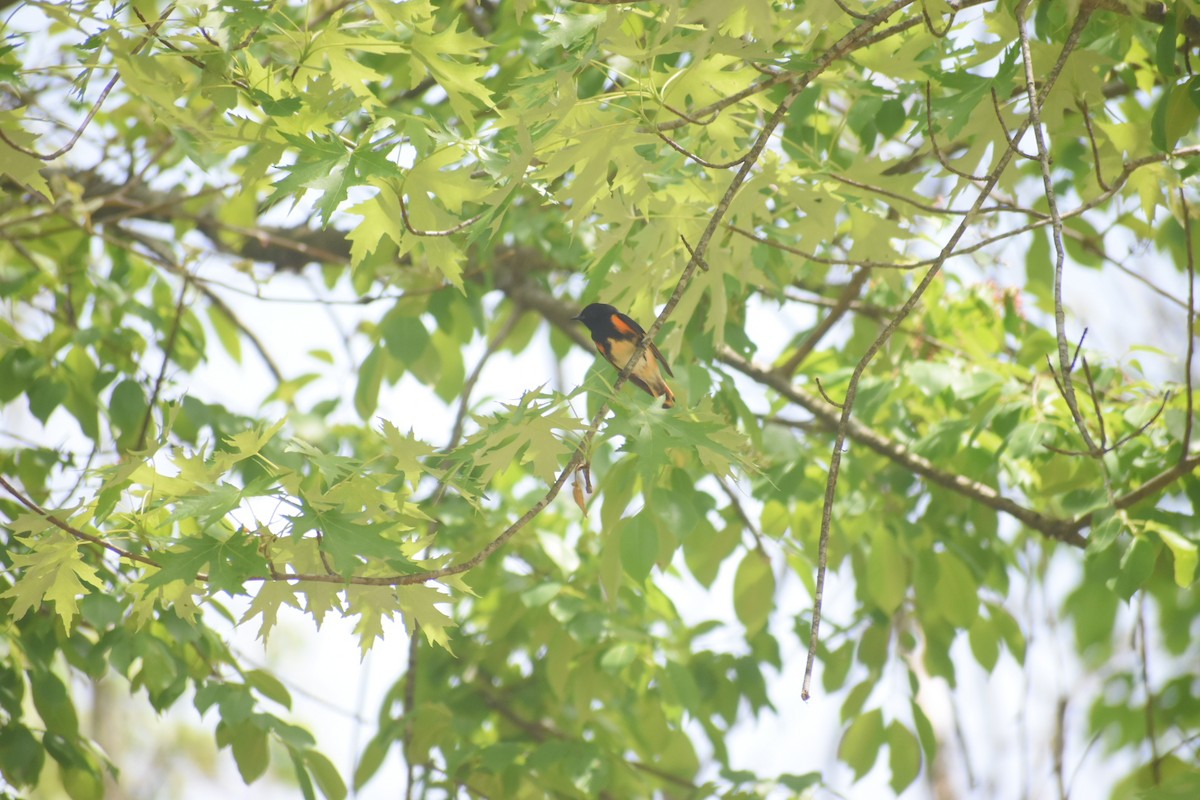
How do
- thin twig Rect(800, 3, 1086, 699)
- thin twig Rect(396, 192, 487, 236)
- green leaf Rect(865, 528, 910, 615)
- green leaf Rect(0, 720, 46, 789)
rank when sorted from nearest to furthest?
thin twig Rect(800, 3, 1086, 699) < thin twig Rect(396, 192, 487, 236) < green leaf Rect(0, 720, 46, 789) < green leaf Rect(865, 528, 910, 615)

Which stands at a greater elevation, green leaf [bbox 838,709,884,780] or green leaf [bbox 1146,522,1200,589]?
green leaf [bbox 1146,522,1200,589]

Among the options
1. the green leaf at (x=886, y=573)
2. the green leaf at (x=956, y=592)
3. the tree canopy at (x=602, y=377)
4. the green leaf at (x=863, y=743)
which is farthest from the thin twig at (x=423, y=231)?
the green leaf at (x=863, y=743)

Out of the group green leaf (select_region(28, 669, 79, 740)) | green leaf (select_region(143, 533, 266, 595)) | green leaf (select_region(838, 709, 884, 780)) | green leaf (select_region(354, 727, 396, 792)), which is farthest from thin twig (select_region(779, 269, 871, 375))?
green leaf (select_region(28, 669, 79, 740))

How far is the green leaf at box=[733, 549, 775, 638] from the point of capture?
3848mm

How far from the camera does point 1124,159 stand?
9.36 feet

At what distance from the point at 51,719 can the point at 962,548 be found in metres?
3.17

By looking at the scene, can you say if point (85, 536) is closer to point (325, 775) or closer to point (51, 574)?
point (51, 574)

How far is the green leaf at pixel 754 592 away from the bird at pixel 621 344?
909mm

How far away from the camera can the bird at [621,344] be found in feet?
10.4

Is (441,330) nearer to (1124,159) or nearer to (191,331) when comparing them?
(191,331)

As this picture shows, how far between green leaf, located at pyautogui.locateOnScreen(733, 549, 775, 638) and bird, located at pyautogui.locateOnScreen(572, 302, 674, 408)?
909 mm

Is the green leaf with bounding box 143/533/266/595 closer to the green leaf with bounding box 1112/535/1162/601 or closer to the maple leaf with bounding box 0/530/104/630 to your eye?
the maple leaf with bounding box 0/530/104/630

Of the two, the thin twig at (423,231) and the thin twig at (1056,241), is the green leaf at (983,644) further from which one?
the thin twig at (423,231)

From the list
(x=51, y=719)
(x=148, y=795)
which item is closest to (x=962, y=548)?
(x=51, y=719)
